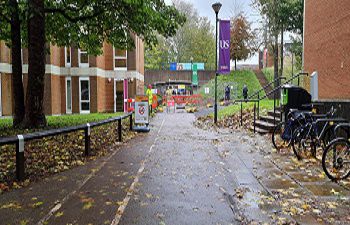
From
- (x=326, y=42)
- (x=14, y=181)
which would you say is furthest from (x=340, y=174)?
(x=326, y=42)

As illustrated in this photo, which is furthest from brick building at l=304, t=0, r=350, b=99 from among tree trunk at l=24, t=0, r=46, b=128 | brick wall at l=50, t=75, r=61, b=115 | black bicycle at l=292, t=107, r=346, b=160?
brick wall at l=50, t=75, r=61, b=115

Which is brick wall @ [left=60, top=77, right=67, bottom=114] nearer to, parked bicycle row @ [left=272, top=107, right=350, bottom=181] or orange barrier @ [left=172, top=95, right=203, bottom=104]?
orange barrier @ [left=172, top=95, right=203, bottom=104]

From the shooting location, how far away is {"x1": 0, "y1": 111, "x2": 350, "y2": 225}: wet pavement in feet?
15.4

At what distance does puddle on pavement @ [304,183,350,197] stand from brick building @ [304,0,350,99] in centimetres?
494

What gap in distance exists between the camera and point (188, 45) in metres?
58.2

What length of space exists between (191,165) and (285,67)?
4532 cm

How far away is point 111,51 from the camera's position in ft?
Result: 94.1

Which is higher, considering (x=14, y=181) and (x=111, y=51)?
(x=111, y=51)

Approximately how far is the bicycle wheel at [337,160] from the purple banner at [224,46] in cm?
1222

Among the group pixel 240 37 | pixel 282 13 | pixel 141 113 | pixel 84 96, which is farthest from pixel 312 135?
pixel 240 37

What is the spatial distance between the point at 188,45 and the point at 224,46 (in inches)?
1590

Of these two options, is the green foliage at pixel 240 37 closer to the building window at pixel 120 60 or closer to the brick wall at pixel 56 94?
the building window at pixel 120 60

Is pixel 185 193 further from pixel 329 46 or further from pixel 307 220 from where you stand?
pixel 329 46

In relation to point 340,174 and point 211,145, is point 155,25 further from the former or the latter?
point 340,174
